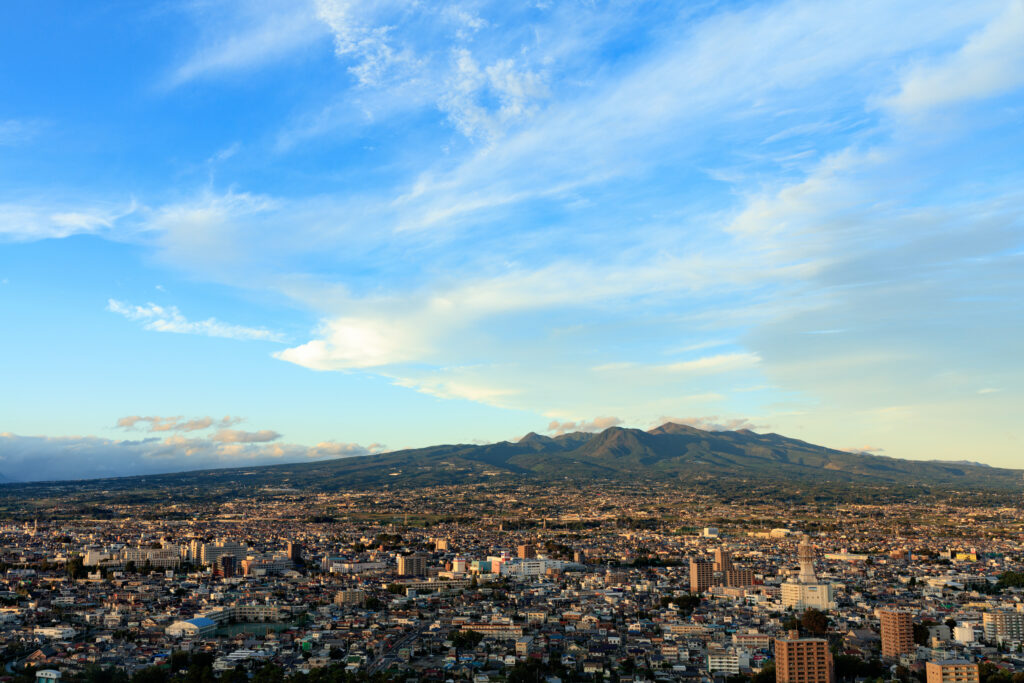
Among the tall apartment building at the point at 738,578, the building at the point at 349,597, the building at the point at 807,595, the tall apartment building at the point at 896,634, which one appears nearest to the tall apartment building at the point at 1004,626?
the tall apartment building at the point at 896,634

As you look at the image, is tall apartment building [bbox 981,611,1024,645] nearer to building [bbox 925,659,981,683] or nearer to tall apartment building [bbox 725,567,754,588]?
building [bbox 925,659,981,683]

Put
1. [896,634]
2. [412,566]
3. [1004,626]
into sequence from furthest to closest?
[412,566]
[1004,626]
[896,634]

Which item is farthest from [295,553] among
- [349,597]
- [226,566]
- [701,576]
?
[701,576]

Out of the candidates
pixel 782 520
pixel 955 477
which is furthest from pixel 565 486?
pixel 955 477

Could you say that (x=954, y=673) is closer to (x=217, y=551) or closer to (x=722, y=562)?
(x=722, y=562)

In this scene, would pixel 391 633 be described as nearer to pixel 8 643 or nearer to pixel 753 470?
pixel 8 643

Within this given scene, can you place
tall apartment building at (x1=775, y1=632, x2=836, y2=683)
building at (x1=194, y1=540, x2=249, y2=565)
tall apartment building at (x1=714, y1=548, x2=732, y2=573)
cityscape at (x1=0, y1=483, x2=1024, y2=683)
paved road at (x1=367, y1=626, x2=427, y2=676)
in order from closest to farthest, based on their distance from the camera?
1. tall apartment building at (x1=775, y1=632, x2=836, y2=683)
2. paved road at (x1=367, y1=626, x2=427, y2=676)
3. cityscape at (x1=0, y1=483, x2=1024, y2=683)
4. tall apartment building at (x1=714, y1=548, x2=732, y2=573)
5. building at (x1=194, y1=540, x2=249, y2=565)

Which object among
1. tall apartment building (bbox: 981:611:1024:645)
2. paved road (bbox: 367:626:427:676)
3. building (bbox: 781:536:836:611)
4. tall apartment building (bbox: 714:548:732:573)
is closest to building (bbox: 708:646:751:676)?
paved road (bbox: 367:626:427:676)
